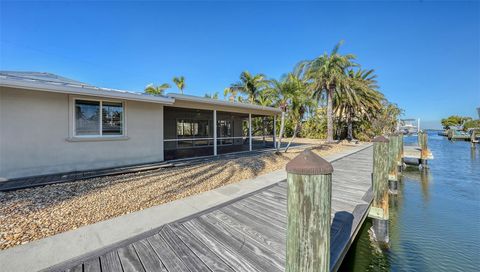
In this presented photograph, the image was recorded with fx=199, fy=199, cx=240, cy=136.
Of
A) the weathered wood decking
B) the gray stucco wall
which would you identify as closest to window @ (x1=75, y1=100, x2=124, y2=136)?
the gray stucco wall

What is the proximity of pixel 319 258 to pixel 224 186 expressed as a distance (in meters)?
4.30

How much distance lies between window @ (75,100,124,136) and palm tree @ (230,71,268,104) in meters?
17.5

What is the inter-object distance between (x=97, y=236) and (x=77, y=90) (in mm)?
5072

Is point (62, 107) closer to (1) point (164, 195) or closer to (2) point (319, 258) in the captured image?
(1) point (164, 195)

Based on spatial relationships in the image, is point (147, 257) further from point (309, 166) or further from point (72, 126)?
point (72, 126)

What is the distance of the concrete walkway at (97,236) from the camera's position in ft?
8.35

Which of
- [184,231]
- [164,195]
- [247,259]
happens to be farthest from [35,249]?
[247,259]

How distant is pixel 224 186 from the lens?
19.1ft

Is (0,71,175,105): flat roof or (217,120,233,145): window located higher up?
(0,71,175,105): flat roof

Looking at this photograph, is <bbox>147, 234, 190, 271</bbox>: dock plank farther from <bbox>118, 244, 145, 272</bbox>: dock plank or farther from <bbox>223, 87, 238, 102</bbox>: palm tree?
<bbox>223, 87, 238, 102</bbox>: palm tree

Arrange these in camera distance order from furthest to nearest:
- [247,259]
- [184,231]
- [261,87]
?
[261,87] < [184,231] < [247,259]

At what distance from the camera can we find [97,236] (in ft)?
10.2

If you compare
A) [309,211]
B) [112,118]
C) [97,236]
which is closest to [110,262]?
[97,236]

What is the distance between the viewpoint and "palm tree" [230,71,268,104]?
23.1 metres
